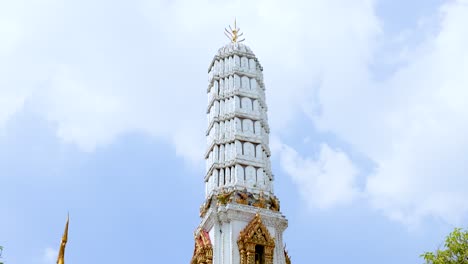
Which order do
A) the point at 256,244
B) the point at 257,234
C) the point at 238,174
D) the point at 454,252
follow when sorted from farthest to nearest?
the point at 238,174 → the point at 257,234 → the point at 256,244 → the point at 454,252

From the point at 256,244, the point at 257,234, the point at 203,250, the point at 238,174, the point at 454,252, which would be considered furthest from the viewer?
the point at 238,174

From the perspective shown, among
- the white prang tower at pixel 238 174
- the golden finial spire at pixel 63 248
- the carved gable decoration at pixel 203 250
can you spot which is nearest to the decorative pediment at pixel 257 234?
the white prang tower at pixel 238 174

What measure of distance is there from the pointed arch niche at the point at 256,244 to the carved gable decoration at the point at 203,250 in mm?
1765

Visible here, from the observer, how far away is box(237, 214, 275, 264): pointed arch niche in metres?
34.4

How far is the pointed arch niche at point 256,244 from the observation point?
34.4 meters

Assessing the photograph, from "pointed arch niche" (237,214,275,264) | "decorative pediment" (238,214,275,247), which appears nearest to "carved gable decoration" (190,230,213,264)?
"pointed arch niche" (237,214,275,264)

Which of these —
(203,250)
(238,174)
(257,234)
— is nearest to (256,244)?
(257,234)

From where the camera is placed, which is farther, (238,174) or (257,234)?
(238,174)

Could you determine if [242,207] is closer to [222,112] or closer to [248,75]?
[222,112]

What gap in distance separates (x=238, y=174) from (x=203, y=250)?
200 inches

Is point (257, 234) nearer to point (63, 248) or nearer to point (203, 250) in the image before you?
point (203, 250)

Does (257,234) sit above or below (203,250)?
above

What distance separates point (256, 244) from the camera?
114ft

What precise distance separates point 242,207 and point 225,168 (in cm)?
351
